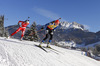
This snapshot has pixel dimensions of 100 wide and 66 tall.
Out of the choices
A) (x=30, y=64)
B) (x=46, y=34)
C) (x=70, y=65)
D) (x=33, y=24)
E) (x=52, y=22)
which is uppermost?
(x=33, y=24)

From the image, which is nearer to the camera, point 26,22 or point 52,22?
point 52,22

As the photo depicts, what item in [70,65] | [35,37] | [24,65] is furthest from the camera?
[35,37]

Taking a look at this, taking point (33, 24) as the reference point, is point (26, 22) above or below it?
below

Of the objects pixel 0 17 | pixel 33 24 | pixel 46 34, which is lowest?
pixel 46 34

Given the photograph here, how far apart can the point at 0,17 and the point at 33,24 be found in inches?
739

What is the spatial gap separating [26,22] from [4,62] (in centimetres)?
781

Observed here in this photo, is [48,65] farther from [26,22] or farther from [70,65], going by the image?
[26,22]

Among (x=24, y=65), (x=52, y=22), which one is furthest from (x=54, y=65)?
(x=52, y=22)

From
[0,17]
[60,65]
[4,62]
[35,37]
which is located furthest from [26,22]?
[0,17]

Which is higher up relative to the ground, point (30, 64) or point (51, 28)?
point (51, 28)

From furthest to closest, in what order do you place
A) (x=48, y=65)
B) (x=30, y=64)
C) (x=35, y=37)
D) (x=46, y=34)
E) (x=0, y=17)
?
(x=0, y=17), (x=35, y=37), (x=46, y=34), (x=48, y=65), (x=30, y=64)

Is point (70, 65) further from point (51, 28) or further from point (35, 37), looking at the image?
point (35, 37)

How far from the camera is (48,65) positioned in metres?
5.34

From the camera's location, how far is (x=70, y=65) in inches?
255
